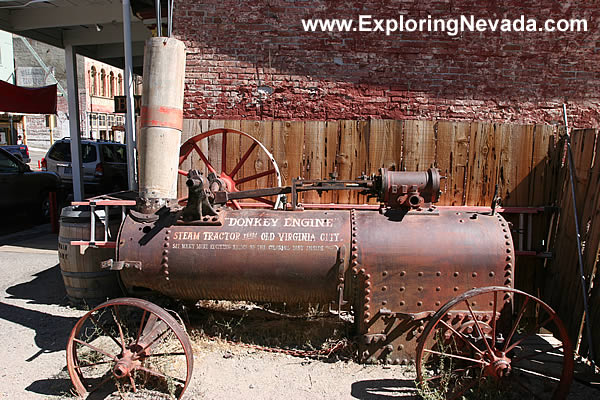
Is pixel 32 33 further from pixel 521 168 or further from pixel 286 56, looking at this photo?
→ pixel 521 168

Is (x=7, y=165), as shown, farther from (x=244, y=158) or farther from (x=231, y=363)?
(x=231, y=363)

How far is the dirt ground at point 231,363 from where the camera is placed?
3539 mm

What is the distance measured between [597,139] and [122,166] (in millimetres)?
11895

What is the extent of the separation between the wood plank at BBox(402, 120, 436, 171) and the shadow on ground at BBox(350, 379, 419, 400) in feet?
9.09

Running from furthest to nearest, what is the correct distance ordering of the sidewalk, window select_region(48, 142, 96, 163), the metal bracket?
1. window select_region(48, 142, 96, 163)
2. the metal bracket
3. the sidewalk

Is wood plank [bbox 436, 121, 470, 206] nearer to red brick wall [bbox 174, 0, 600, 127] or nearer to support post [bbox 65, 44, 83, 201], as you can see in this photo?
red brick wall [bbox 174, 0, 600, 127]

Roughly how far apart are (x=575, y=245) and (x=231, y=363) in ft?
11.8

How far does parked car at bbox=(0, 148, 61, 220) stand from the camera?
9.23m

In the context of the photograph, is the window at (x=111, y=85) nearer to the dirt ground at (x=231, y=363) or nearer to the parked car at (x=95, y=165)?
the parked car at (x=95, y=165)

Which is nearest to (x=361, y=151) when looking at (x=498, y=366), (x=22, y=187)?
(x=498, y=366)

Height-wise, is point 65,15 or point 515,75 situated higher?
point 65,15

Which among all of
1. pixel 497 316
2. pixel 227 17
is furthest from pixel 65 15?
pixel 497 316

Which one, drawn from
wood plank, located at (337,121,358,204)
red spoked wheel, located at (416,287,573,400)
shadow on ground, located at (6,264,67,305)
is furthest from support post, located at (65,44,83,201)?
red spoked wheel, located at (416,287,573,400)

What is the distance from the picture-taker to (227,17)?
593 cm
